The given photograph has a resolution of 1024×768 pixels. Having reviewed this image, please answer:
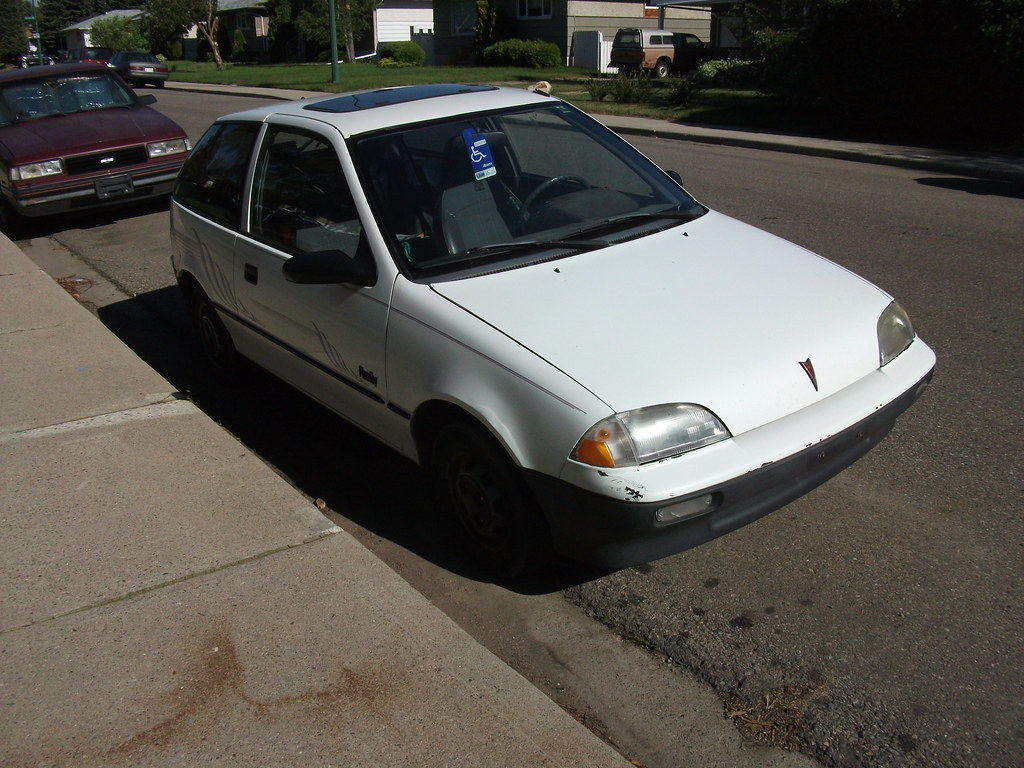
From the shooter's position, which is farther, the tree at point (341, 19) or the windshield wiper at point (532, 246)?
the tree at point (341, 19)

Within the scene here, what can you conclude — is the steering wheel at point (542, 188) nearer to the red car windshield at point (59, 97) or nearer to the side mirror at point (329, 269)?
the side mirror at point (329, 269)

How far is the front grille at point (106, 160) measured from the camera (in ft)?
35.1

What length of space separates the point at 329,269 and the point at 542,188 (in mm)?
1125

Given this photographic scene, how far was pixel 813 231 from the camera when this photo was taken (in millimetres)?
8945

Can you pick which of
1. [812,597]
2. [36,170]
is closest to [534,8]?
[36,170]

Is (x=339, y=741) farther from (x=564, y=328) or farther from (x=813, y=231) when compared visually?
(x=813, y=231)

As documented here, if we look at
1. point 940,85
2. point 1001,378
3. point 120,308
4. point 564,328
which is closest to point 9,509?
point 564,328

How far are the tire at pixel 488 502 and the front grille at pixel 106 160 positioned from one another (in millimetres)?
8606

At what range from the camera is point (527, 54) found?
37969 mm

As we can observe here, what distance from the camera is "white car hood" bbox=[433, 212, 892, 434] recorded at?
3262mm

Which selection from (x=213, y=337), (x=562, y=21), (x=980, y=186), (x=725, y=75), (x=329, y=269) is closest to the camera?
(x=329, y=269)

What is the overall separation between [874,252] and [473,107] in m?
4.75

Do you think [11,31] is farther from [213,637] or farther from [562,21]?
[213,637]

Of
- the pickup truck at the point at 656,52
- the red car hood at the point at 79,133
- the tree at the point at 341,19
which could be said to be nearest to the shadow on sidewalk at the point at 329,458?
the red car hood at the point at 79,133
